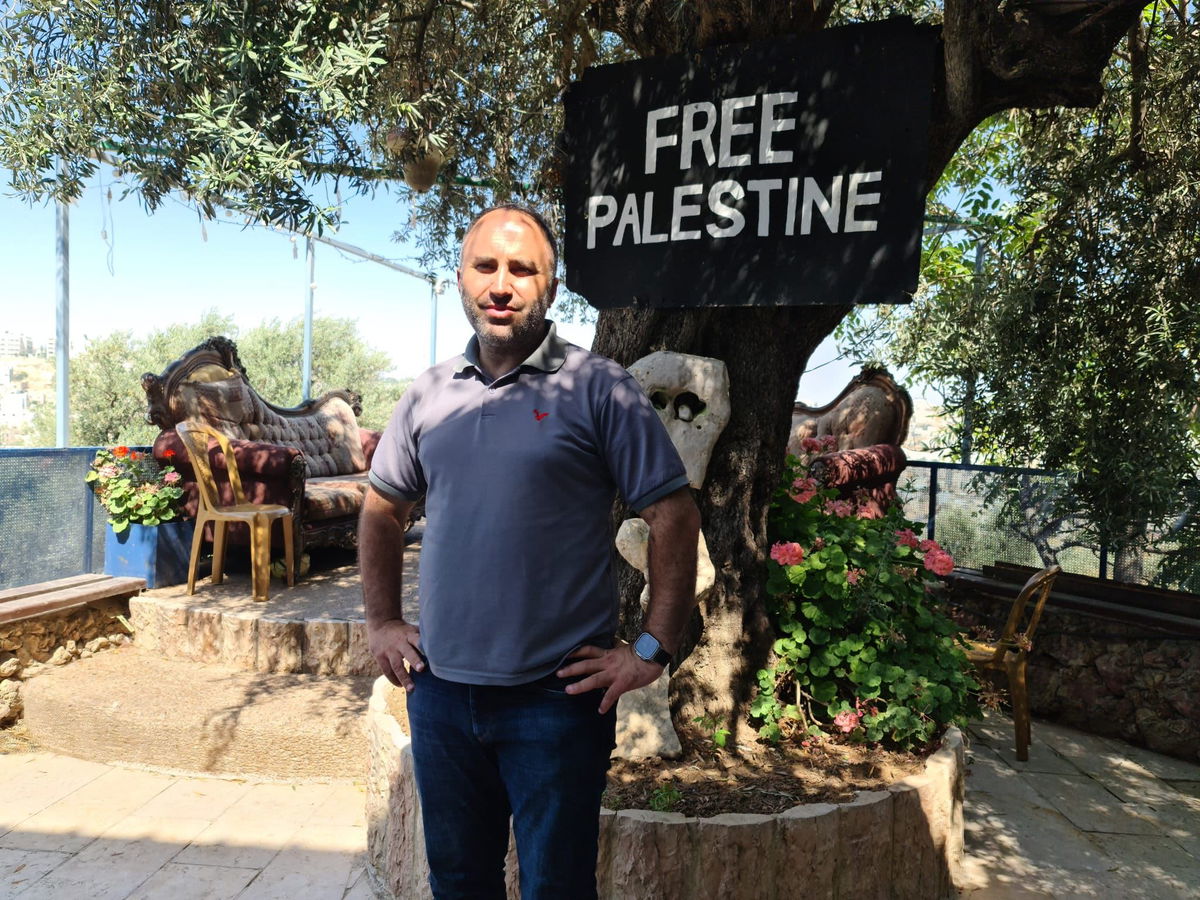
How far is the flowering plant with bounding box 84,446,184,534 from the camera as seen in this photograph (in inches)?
241

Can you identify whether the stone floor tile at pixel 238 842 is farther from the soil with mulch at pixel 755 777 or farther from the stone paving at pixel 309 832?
the soil with mulch at pixel 755 777

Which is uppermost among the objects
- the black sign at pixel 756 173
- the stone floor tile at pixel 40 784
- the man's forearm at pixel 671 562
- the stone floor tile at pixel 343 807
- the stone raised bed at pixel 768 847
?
the black sign at pixel 756 173

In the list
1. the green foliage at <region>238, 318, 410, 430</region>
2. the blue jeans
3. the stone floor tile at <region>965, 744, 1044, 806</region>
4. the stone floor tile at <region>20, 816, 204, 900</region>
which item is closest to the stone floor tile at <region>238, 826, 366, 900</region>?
the stone floor tile at <region>20, 816, 204, 900</region>

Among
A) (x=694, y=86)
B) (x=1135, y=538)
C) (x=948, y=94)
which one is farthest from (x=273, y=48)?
(x=1135, y=538)

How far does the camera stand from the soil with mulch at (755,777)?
9.22 feet

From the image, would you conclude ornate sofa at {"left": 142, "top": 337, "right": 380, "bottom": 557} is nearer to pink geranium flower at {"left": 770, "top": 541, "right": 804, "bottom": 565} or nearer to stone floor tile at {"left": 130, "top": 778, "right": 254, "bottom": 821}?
stone floor tile at {"left": 130, "top": 778, "right": 254, "bottom": 821}

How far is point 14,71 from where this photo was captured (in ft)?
12.6

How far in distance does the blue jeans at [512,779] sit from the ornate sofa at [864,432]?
5146mm

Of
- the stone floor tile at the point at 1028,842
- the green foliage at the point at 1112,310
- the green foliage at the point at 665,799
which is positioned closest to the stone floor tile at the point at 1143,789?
the stone floor tile at the point at 1028,842

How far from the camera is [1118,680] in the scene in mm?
5078

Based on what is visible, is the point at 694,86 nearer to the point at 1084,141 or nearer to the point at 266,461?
the point at 1084,141

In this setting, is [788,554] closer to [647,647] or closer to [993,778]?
[647,647]

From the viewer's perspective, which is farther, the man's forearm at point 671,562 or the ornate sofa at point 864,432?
the ornate sofa at point 864,432

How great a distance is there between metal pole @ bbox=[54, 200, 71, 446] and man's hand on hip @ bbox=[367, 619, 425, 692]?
30.6ft
